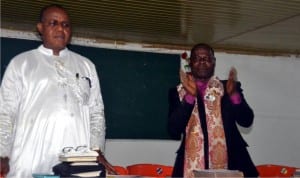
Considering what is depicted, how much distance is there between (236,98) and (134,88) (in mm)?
2414

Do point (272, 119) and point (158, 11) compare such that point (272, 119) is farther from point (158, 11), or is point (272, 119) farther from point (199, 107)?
point (199, 107)

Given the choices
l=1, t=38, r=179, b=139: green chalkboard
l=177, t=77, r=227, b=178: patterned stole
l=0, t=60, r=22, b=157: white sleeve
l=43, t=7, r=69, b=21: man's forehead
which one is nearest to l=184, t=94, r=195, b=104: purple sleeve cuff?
l=177, t=77, r=227, b=178: patterned stole

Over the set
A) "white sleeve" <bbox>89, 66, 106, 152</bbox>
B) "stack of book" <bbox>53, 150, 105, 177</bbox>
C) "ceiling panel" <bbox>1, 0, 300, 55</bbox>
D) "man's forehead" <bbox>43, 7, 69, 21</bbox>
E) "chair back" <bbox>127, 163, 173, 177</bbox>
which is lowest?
"chair back" <bbox>127, 163, 173, 177</bbox>

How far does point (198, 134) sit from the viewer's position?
3.13 meters

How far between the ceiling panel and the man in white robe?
114cm

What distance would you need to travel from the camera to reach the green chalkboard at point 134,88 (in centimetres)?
531

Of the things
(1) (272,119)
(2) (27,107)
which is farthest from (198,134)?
(1) (272,119)

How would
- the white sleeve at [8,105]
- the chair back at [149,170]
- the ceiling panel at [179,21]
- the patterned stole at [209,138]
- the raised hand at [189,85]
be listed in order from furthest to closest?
the chair back at [149,170] < the ceiling panel at [179,21] < the patterned stole at [209,138] < the raised hand at [189,85] < the white sleeve at [8,105]

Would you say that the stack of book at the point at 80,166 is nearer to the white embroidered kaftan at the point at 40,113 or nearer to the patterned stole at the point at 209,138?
the white embroidered kaftan at the point at 40,113

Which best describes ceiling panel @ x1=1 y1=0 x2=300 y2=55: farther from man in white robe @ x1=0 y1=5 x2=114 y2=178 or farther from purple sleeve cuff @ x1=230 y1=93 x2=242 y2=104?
man in white robe @ x1=0 y1=5 x2=114 y2=178

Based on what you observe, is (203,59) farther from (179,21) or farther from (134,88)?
(134,88)

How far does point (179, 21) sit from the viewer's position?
441 centimetres

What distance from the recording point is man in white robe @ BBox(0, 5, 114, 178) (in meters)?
2.61

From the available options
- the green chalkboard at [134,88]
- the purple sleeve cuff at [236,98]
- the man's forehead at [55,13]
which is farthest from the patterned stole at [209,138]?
the green chalkboard at [134,88]
